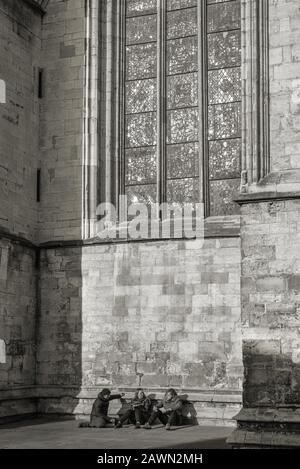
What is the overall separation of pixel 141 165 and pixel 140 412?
5.12 meters

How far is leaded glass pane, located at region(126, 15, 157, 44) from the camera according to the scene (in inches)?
669

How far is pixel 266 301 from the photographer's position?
12133 millimetres

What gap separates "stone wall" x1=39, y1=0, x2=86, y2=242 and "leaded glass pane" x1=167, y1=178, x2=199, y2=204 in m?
1.89

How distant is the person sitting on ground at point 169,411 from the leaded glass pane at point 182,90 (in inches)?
228

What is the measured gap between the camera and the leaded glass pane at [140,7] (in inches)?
671

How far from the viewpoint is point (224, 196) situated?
1603 cm

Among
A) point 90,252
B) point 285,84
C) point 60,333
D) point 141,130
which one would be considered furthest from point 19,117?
point 285,84

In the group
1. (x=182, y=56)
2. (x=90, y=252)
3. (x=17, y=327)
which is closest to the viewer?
(x=17, y=327)

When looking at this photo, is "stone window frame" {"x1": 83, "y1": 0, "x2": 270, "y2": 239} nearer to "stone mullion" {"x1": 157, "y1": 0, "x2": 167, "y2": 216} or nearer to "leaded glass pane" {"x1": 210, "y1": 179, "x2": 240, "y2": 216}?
"leaded glass pane" {"x1": 210, "y1": 179, "x2": 240, "y2": 216}

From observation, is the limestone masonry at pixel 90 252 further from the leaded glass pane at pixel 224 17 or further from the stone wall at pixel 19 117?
the leaded glass pane at pixel 224 17

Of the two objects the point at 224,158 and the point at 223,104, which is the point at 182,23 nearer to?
the point at 223,104

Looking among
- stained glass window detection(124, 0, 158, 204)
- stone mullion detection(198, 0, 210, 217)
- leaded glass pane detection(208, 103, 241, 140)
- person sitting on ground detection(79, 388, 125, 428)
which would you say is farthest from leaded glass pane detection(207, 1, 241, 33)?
person sitting on ground detection(79, 388, 125, 428)

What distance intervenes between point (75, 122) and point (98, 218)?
2.13 meters

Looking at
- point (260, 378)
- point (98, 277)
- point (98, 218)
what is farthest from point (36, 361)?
point (260, 378)
